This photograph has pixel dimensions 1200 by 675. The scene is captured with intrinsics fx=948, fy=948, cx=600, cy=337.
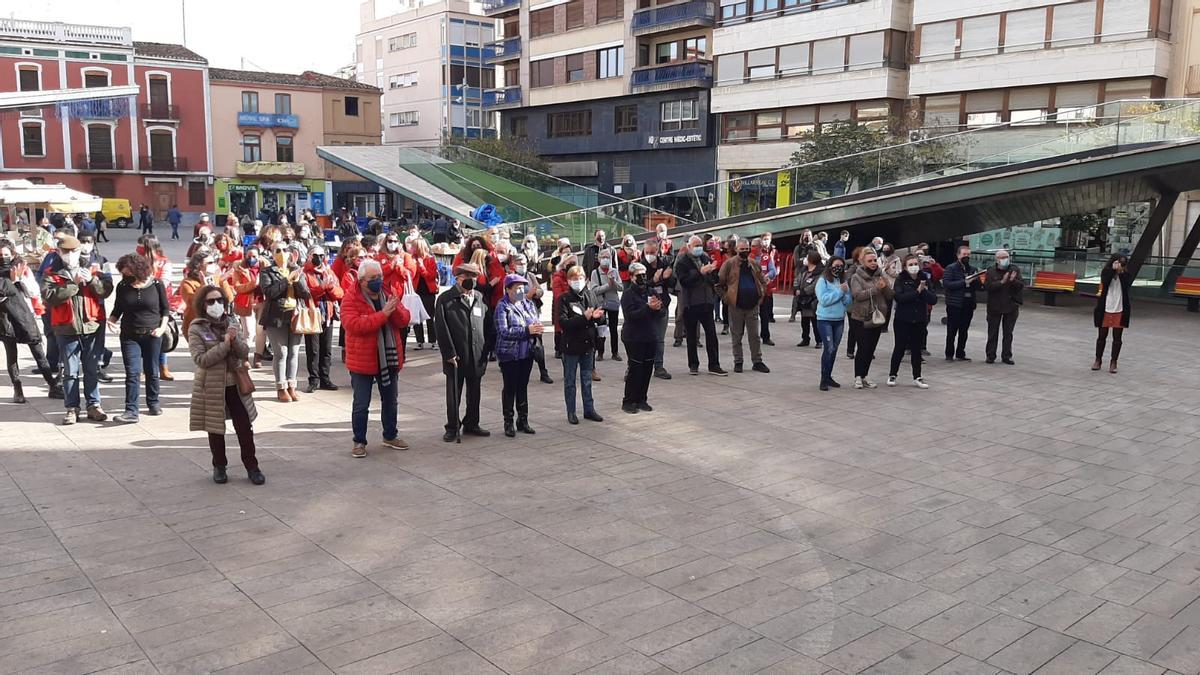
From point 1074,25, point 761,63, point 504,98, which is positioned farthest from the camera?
point 504,98

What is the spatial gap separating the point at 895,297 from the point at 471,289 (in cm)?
576

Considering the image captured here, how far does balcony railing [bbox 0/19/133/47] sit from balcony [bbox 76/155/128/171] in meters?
6.70

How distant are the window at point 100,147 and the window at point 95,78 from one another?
7.94ft

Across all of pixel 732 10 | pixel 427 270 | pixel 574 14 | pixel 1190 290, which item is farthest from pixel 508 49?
pixel 427 270

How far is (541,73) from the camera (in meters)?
51.7

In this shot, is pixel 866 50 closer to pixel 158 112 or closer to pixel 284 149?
pixel 284 149

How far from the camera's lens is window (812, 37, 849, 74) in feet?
123

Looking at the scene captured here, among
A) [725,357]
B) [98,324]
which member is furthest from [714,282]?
[98,324]

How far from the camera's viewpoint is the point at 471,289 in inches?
352

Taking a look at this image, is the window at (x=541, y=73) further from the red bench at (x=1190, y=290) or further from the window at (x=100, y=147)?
the red bench at (x=1190, y=290)

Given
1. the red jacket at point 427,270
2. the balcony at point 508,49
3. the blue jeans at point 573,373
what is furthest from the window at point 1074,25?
the balcony at point 508,49

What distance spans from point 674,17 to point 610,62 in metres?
4.87

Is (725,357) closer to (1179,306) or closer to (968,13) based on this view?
(1179,306)

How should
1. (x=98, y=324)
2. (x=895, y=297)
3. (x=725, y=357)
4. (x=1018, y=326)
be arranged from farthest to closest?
1. (x=1018, y=326)
2. (x=725, y=357)
3. (x=895, y=297)
4. (x=98, y=324)
